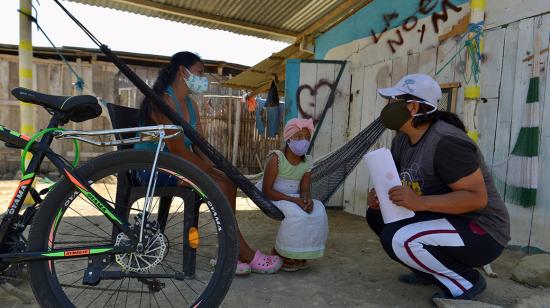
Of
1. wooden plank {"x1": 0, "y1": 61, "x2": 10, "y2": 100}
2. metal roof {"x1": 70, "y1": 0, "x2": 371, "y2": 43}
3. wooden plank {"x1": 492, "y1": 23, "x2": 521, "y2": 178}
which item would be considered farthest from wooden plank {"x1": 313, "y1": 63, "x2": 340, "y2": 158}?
wooden plank {"x1": 0, "y1": 61, "x2": 10, "y2": 100}

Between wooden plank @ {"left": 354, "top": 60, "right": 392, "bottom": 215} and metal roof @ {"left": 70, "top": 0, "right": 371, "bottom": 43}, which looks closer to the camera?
wooden plank @ {"left": 354, "top": 60, "right": 392, "bottom": 215}

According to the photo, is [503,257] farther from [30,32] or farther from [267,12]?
[30,32]

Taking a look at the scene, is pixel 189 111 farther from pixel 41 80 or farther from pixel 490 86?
pixel 41 80

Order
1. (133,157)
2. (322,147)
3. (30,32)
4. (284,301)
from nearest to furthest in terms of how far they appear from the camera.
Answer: (133,157) → (284,301) → (30,32) → (322,147)

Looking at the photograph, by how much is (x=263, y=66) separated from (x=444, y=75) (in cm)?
357

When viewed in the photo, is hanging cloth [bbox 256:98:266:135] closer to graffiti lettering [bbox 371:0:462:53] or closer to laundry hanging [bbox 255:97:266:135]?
laundry hanging [bbox 255:97:266:135]

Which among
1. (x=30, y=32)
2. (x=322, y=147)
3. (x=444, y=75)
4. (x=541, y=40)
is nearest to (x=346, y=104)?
(x=322, y=147)

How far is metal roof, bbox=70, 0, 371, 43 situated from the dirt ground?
3309 millimetres

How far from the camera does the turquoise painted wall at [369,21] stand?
3.96 m

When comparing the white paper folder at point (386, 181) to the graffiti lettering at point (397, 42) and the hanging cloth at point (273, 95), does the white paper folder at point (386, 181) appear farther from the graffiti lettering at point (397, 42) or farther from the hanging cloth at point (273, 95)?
the hanging cloth at point (273, 95)

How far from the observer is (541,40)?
2.80 m

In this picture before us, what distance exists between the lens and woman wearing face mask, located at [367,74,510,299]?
1823 mm

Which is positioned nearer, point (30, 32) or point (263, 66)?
point (30, 32)

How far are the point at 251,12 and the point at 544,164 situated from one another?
395cm
